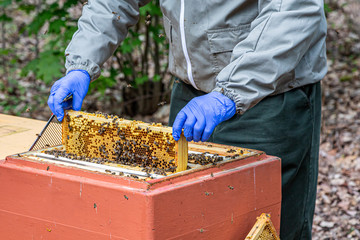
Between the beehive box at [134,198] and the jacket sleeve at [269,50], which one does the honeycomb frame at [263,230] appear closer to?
the beehive box at [134,198]

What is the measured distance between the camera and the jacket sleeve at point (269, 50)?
199 cm

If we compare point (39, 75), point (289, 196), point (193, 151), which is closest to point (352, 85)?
point (39, 75)

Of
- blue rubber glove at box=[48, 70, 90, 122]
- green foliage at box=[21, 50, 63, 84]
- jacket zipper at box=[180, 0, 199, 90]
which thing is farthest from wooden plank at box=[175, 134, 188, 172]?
green foliage at box=[21, 50, 63, 84]

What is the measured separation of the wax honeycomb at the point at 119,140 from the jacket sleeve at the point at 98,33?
1.57ft

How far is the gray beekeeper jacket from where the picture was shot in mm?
2029

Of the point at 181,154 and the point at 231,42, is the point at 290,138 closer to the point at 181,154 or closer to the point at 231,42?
the point at 231,42

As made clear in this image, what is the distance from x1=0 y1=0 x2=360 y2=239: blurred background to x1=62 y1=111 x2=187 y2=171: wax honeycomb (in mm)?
1089

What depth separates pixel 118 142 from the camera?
195 centimetres

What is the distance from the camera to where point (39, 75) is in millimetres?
4812

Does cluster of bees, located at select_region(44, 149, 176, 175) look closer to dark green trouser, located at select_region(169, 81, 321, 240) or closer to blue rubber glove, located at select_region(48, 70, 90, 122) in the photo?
blue rubber glove, located at select_region(48, 70, 90, 122)

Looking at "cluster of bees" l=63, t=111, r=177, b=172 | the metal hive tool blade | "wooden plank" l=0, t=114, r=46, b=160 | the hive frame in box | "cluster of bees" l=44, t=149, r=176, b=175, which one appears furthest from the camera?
"wooden plank" l=0, t=114, r=46, b=160

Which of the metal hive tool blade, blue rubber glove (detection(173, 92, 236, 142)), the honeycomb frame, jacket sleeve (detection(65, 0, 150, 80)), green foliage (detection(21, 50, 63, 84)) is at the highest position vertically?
jacket sleeve (detection(65, 0, 150, 80))

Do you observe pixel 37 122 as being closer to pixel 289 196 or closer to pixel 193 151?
pixel 193 151

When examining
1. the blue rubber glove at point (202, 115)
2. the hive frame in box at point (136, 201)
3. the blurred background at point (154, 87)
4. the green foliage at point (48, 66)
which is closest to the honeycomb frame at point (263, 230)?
the hive frame in box at point (136, 201)
